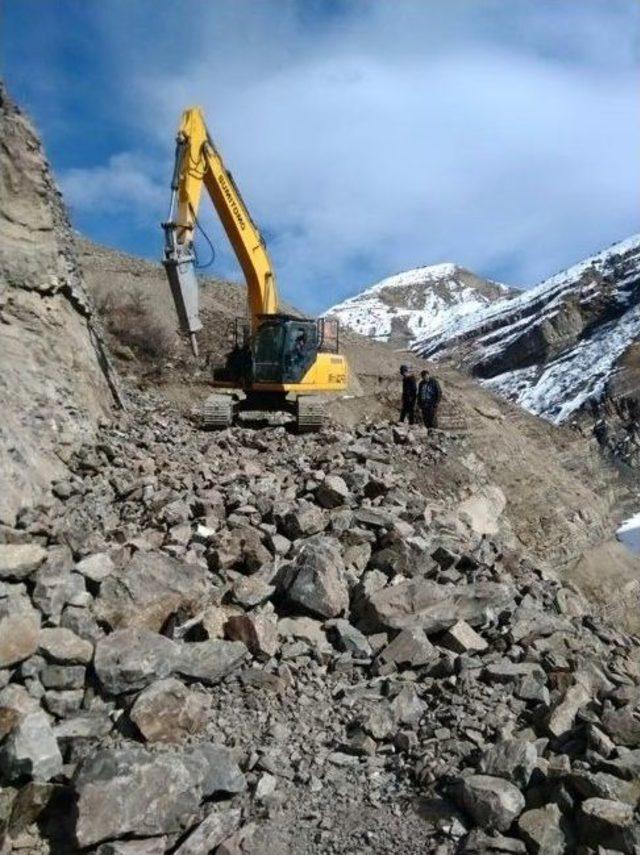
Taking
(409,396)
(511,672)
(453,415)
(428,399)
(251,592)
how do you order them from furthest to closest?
1. (453,415)
2. (409,396)
3. (428,399)
4. (251,592)
5. (511,672)

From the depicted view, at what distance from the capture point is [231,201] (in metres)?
12.4

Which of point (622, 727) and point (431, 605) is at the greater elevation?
point (431, 605)

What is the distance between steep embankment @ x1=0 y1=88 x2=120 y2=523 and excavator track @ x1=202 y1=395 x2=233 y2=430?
2.52m

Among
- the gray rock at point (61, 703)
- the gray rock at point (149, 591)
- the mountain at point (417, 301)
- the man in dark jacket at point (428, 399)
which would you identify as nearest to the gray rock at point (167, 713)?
the gray rock at point (61, 703)

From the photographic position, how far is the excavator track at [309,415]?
11.6 meters

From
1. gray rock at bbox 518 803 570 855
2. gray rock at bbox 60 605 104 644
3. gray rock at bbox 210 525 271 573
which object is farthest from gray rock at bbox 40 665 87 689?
gray rock at bbox 518 803 570 855

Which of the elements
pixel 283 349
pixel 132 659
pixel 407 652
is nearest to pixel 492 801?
pixel 407 652

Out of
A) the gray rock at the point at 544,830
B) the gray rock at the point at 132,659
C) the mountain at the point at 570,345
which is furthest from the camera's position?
the mountain at the point at 570,345

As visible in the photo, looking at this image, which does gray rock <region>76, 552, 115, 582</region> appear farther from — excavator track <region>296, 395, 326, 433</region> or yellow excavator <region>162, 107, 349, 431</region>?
excavator track <region>296, 395, 326, 433</region>

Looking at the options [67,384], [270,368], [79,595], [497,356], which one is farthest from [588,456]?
[497,356]

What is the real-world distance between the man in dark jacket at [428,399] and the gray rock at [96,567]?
8729 millimetres

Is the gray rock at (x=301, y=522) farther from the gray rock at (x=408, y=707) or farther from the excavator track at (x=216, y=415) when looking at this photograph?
the excavator track at (x=216, y=415)

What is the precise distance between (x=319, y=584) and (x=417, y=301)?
143107 millimetres

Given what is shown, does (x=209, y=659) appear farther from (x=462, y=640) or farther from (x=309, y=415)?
(x=309, y=415)
